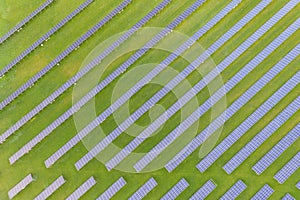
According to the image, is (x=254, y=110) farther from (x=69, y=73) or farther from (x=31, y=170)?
(x=31, y=170)

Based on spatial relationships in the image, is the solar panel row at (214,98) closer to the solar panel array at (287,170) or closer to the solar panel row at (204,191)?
the solar panel row at (204,191)

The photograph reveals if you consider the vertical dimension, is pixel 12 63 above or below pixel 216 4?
above

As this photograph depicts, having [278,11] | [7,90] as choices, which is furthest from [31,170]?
[278,11]

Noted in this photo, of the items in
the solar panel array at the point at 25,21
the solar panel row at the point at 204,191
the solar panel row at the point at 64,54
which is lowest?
the solar panel row at the point at 204,191

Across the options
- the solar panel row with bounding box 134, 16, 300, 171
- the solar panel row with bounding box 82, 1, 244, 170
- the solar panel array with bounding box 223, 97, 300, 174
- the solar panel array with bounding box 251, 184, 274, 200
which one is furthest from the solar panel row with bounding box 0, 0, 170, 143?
the solar panel array with bounding box 251, 184, 274, 200

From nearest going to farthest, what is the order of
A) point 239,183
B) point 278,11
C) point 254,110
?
point 239,183 → point 254,110 → point 278,11

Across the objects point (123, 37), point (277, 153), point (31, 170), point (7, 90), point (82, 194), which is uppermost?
point (7, 90)

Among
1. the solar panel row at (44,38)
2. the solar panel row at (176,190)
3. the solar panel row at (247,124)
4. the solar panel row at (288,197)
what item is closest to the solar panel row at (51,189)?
the solar panel row at (176,190)
